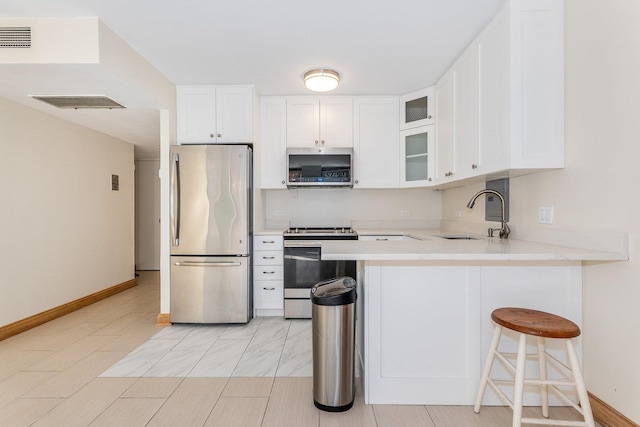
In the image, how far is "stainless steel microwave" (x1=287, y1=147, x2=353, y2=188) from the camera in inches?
143

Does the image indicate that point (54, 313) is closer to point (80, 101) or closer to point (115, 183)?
point (115, 183)

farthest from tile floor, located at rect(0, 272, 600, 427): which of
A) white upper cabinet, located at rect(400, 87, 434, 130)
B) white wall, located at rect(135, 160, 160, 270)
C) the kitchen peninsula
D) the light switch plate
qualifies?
white wall, located at rect(135, 160, 160, 270)

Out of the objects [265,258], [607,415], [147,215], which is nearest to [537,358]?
[607,415]

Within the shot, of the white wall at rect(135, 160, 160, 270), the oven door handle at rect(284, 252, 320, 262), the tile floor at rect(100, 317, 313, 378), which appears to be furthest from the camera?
the white wall at rect(135, 160, 160, 270)

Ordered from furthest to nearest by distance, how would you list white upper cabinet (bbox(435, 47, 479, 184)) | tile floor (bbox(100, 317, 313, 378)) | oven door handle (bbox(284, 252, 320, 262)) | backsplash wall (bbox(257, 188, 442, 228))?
backsplash wall (bbox(257, 188, 442, 228)) < oven door handle (bbox(284, 252, 320, 262)) < white upper cabinet (bbox(435, 47, 479, 184)) < tile floor (bbox(100, 317, 313, 378))

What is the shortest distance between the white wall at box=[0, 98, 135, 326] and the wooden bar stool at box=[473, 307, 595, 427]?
4008mm

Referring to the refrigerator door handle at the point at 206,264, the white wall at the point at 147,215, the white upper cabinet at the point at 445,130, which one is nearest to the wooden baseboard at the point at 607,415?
the white upper cabinet at the point at 445,130

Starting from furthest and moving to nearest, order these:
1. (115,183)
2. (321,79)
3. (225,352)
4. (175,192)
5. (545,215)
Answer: (115,183), (175,192), (321,79), (225,352), (545,215)

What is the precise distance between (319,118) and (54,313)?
3.58 meters

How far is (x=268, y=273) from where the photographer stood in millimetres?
3428

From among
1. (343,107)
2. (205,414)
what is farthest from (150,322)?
(343,107)

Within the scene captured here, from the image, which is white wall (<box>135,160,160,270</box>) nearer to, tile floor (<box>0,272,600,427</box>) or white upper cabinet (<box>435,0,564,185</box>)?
tile floor (<box>0,272,600,427</box>)

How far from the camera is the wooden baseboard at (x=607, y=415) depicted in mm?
1567

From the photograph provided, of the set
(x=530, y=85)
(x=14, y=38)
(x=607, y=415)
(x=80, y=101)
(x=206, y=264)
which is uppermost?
(x=14, y=38)
